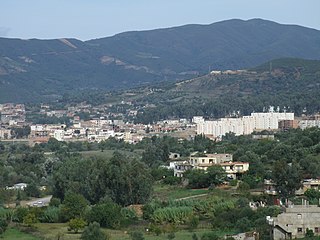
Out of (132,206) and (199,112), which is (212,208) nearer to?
(132,206)

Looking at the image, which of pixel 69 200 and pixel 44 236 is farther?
pixel 69 200

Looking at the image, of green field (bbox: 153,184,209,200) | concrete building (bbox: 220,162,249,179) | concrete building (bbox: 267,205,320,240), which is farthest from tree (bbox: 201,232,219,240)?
concrete building (bbox: 220,162,249,179)

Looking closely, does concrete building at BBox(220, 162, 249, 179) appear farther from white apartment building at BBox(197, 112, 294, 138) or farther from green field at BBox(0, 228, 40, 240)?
white apartment building at BBox(197, 112, 294, 138)

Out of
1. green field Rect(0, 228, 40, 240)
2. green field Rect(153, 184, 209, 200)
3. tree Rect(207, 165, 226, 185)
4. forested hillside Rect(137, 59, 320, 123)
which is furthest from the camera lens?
forested hillside Rect(137, 59, 320, 123)

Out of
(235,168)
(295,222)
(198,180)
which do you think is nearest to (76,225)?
(295,222)

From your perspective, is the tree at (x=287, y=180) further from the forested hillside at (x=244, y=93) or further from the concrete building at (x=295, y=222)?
the forested hillside at (x=244, y=93)

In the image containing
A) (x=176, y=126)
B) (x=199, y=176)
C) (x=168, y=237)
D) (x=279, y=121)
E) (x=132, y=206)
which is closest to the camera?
(x=168, y=237)

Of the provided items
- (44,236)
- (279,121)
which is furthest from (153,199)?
(279,121)
